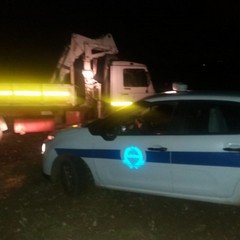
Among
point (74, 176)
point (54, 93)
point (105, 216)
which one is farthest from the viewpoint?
point (54, 93)

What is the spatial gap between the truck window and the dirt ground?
22.6 ft

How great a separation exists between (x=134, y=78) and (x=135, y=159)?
819cm

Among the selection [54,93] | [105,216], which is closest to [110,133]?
[105,216]

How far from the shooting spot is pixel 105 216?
533 cm

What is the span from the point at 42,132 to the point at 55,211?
6.82 metres

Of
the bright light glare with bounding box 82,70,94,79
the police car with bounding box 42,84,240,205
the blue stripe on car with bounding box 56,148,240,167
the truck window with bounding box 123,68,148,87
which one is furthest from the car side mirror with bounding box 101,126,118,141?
the bright light glare with bounding box 82,70,94,79

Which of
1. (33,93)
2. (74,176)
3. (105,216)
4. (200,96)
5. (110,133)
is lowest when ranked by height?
(105,216)

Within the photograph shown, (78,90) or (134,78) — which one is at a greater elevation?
(134,78)

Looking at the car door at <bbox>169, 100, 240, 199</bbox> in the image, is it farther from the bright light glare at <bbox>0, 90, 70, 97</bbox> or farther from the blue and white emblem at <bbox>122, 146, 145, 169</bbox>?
the bright light glare at <bbox>0, 90, 70, 97</bbox>

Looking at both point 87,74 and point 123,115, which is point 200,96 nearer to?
point 123,115

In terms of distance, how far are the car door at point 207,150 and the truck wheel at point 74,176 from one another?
4.34 feet

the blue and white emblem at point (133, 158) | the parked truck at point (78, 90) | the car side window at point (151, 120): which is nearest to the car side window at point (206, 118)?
the car side window at point (151, 120)

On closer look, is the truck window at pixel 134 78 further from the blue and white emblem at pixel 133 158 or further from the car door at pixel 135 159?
the blue and white emblem at pixel 133 158

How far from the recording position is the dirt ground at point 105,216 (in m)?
4.72
